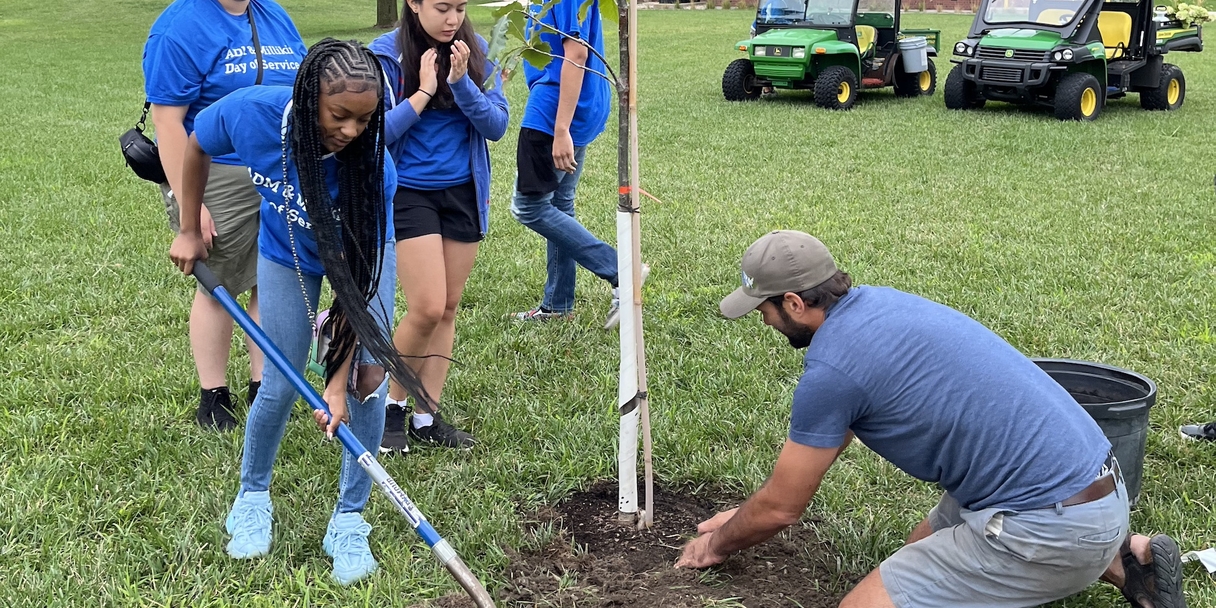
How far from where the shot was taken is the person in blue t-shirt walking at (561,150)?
12.9 ft

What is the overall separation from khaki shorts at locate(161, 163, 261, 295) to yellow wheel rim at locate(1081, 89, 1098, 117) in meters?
10.2

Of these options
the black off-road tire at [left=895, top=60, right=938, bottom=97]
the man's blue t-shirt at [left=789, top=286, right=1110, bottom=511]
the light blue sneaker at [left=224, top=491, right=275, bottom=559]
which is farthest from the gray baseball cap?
the black off-road tire at [left=895, top=60, right=938, bottom=97]

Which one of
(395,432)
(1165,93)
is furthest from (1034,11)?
(395,432)

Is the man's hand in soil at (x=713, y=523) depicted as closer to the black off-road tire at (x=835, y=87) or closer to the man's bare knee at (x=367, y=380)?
the man's bare knee at (x=367, y=380)

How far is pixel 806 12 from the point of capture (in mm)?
13602

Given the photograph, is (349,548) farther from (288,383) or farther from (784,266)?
(784,266)

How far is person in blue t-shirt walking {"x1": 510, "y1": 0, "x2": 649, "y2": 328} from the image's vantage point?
3939mm

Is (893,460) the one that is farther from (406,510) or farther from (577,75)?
(577,75)

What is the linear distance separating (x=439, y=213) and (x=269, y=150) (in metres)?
1.02

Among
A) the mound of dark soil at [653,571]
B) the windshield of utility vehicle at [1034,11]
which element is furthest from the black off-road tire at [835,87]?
the mound of dark soil at [653,571]

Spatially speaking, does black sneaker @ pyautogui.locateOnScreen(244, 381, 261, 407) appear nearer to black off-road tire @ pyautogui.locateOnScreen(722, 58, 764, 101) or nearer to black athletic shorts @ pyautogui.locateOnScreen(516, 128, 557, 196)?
black athletic shorts @ pyautogui.locateOnScreen(516, 128, 557, 196)

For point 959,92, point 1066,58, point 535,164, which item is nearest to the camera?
point 535,164

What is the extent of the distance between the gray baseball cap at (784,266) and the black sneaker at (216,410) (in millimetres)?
2213

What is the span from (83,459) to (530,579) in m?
1.68
